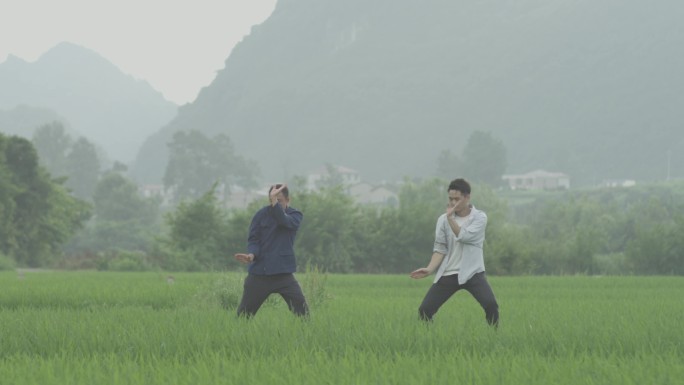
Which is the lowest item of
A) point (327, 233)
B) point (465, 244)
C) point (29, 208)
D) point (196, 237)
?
point (465, 244)

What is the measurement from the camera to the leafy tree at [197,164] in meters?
165

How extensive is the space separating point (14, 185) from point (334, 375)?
44475mm

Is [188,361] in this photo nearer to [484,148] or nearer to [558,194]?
[558,194]

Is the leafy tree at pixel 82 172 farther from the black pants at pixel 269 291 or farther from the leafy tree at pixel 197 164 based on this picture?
the black pants at pixel 269 291

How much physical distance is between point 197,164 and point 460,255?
160724 mm

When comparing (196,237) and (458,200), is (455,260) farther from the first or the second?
(196,237)

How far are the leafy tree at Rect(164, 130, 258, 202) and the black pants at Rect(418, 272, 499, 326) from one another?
154m

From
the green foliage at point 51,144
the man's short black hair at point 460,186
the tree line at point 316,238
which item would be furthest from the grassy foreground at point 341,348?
the green foliage at point 51,144

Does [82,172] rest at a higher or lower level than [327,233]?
higher

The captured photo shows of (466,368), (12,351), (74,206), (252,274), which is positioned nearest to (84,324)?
(12,351)

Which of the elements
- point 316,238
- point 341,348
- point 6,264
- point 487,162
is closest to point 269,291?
point 341,348

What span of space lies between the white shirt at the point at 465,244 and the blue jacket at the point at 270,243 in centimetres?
156

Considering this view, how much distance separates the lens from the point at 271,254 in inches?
401

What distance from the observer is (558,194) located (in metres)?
125
